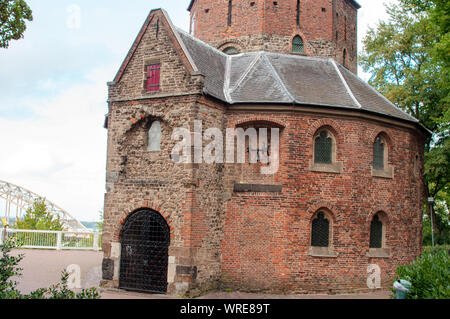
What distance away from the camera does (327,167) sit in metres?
16.1

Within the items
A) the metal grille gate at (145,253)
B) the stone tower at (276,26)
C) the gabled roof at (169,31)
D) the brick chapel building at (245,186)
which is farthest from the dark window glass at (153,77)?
the stone tower at (276,26)

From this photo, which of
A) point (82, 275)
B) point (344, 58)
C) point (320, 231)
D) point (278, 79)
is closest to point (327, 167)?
point (320, 231)

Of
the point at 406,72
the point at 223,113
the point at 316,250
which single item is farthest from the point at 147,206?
the point at 406,72

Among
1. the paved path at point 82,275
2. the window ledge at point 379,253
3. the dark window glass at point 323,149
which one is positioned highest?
the dark window glass at point 323,149

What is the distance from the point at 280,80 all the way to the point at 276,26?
397cm

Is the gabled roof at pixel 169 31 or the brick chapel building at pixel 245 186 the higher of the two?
the gabled roof at pixel 169 31

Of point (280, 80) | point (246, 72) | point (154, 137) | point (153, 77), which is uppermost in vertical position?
point (246, 72)

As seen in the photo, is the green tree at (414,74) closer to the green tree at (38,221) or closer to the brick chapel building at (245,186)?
the brick chapel building at (245,186)

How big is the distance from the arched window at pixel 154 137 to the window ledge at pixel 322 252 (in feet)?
21.5

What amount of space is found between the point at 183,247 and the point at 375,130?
8785mm

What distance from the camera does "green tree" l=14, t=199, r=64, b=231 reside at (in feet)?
99.9

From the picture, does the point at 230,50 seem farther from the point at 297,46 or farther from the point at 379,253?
the point at 379,253

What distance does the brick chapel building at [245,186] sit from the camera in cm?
1487
